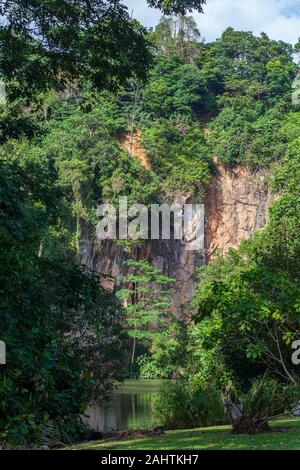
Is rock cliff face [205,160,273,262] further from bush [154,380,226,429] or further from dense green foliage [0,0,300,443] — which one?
bush [154,380,226,429]

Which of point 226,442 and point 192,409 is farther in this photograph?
point 192,409

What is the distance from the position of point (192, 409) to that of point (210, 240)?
2824 cm

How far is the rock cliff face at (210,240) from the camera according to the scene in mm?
37438

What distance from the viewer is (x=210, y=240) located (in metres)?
39.6

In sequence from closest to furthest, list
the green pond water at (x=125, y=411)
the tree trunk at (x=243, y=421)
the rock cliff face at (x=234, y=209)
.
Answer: the tree trunk at (x=243, y=421) < the green pond water at (x=125, y=411) < the rock cliff face at (x=234, y=209)

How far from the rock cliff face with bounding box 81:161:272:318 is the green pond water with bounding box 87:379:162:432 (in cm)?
1084

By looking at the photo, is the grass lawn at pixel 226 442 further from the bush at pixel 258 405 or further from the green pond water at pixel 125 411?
the green pond water at pixel 125 411

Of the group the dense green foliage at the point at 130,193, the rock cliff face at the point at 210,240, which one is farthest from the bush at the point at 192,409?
the rock cliff face at the point at 210,240

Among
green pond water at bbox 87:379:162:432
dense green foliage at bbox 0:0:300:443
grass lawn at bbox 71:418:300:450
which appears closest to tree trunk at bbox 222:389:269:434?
grass lawn at bbox 71:418:300:450

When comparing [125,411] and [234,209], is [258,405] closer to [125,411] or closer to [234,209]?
[125,411]

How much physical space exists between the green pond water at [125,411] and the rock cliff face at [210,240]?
10843 mm

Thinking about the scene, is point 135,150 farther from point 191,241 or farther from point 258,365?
point 258,365

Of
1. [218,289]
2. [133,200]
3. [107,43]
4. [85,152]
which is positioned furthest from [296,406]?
[85,152]

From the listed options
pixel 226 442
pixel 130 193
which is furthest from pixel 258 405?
pixel 130 193
